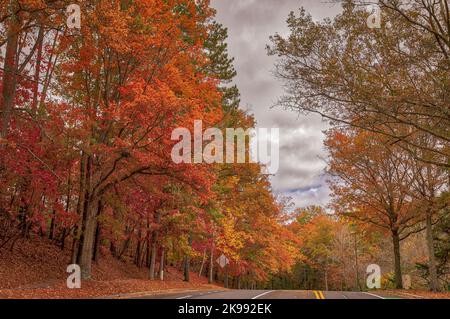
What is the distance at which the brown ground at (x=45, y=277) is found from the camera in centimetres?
1276

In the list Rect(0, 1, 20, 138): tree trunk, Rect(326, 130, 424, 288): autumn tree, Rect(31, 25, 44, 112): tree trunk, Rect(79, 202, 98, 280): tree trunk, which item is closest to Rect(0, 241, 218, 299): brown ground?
Rect(79, 202, 98, 280): tree trunk

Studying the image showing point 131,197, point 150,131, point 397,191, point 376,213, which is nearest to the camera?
point 150,131

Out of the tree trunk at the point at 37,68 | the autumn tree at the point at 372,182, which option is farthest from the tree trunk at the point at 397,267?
the tree trunk at the point at 37,68

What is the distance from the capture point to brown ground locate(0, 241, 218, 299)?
12.8m

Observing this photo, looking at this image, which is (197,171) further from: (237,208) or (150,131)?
(237,208)

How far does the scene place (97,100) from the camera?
18.0m

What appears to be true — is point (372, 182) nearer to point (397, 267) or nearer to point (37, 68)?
point (397, 267)

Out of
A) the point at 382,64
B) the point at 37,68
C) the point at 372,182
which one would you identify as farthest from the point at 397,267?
the point at 37,68

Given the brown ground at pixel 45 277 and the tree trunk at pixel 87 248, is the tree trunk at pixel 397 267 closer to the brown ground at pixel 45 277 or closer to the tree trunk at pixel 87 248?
the brown ground at pixel 45 277

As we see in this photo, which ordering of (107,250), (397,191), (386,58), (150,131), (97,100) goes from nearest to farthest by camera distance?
1. (386,58)
2. (150,131)
3. (97,100)
4. (397,191)
5. (107,250)

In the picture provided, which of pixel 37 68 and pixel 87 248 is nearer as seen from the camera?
pixel 87 248

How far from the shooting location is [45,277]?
17609mm
